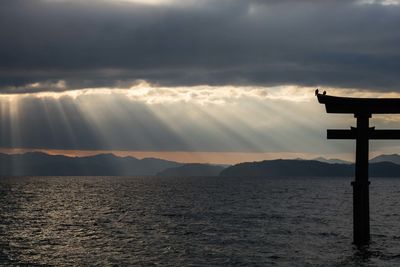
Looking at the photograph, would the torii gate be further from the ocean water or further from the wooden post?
the ocean water

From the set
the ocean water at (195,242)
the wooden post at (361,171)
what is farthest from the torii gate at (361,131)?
the ocean water at (195,242)

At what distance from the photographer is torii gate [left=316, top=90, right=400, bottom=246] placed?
2272 centimetres

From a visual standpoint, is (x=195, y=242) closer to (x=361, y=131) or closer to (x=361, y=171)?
(x=361, y=171)

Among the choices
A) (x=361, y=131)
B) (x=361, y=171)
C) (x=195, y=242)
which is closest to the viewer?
(x=361, y=131)

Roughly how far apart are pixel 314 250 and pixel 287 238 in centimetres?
528

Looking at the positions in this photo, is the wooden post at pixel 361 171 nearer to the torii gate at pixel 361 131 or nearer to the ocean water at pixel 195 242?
the torii gate at pixel 361 131

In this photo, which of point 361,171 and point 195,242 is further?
point 195,242

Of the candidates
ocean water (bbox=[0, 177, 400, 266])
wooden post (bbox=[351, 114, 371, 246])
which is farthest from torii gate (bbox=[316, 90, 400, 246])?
ocean water (bbox=[0, 177, 400, 266])

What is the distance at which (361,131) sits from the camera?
23.1 meters

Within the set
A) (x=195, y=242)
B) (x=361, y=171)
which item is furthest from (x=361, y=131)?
(x=195, y=242)

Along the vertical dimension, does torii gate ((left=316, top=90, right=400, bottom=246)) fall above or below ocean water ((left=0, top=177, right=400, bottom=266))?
above

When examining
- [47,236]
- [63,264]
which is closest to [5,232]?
[47,236]

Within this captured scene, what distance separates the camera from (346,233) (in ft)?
116

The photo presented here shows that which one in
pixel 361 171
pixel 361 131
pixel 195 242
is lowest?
pixel 195 242
